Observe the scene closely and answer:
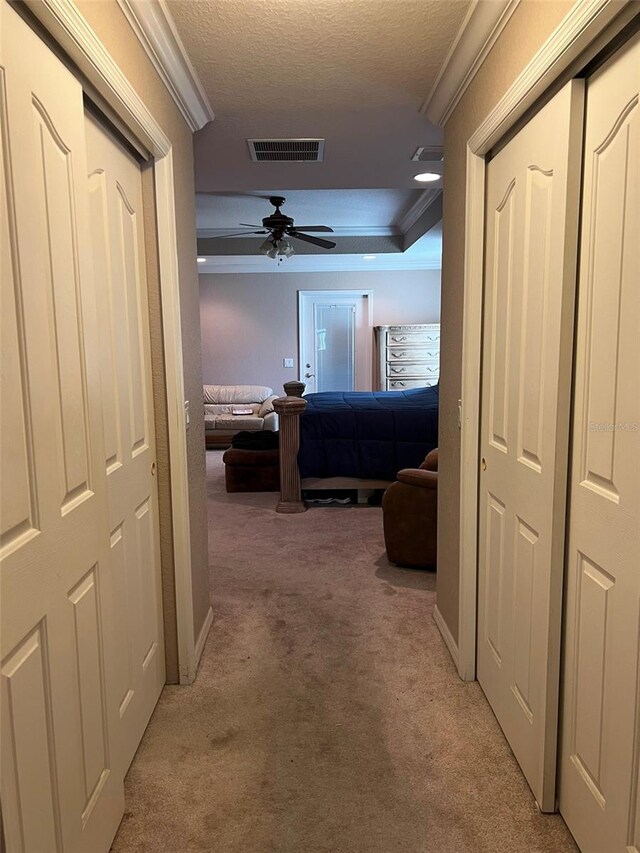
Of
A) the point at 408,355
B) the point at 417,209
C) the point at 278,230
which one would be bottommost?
the point at 408,355

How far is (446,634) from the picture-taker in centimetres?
255

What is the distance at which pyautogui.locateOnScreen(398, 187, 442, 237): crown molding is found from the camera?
5.27 meters

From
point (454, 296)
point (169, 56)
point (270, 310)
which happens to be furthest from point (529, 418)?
point (270, 310)

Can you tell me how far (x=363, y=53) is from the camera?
206cm

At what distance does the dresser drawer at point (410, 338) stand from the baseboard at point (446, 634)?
528cm

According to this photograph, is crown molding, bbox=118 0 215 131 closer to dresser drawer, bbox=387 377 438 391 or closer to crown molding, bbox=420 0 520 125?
crown molding, bbox=420 0 520 125

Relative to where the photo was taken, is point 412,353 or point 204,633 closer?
point 204,633

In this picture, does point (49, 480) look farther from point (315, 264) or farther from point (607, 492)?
point (315, 264)

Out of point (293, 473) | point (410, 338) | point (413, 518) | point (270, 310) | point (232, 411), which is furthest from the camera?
point (270, 310)

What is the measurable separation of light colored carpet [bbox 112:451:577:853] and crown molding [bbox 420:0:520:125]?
7.54ft

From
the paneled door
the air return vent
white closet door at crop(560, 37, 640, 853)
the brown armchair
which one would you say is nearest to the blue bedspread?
the brown armchair

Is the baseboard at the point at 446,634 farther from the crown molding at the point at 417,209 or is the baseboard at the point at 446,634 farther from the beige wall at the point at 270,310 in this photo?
the beige wall at the point at 270,310

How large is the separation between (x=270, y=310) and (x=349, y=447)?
3.92m

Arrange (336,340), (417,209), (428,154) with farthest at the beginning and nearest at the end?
(336,340), (417,209), (428,154)
